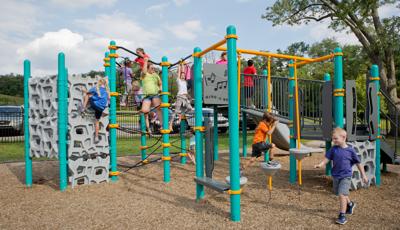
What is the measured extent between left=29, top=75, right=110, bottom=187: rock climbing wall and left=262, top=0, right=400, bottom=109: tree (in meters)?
13.7

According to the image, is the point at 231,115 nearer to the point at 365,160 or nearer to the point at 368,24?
the point at 365,160

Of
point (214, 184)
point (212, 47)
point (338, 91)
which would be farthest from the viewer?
point (338, 91)

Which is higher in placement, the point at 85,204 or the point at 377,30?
the point at 377,30

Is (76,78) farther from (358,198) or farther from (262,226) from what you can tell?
(358,198)

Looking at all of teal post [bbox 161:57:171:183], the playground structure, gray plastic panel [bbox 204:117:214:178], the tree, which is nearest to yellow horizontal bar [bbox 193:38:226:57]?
the playground structure

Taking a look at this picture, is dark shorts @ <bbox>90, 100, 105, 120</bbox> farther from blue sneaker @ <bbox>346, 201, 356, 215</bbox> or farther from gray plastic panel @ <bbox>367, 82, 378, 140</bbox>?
gray plastic panel @ <bbox>367, 82, 378, 140</bbox>

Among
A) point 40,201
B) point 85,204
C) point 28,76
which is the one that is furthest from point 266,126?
point 28,76

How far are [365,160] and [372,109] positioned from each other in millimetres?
992

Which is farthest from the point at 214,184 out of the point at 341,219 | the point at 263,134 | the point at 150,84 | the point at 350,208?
the point at 150,84

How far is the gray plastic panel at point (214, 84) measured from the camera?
823 cm

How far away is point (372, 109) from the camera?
6.14 metres

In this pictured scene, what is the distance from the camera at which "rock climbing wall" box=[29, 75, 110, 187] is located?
613 cm

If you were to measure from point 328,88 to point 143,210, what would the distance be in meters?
3.78

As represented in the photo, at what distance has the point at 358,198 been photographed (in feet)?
17.0
